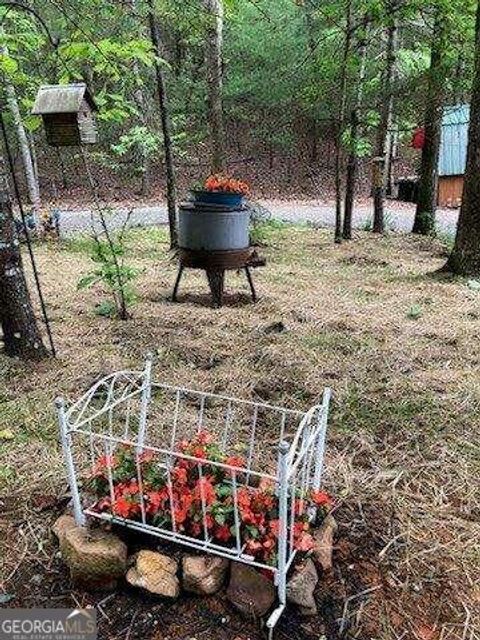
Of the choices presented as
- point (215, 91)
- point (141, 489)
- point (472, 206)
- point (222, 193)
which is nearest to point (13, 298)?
point (141, 489)

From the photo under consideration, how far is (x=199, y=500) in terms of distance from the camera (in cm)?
213

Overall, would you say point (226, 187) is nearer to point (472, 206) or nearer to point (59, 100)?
point (59, 100)

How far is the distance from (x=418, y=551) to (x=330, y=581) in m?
0.43

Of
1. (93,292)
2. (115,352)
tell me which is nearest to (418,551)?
(115,352)

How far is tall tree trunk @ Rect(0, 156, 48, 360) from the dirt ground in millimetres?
137

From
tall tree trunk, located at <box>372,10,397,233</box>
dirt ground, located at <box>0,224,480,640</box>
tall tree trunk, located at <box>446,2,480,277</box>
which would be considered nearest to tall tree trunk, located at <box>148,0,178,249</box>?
dirt ground, located at <box>0,224,480,640</box>

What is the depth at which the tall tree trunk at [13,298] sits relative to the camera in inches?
142

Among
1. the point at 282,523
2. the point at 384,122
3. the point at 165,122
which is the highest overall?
the point at 165,122

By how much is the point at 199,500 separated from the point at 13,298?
232 centimetres

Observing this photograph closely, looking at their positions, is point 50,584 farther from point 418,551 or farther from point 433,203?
point 433,203

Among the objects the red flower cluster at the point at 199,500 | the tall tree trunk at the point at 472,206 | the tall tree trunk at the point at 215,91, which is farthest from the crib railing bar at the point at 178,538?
the tall tree trunk at the point at 215,91

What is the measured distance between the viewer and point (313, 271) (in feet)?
24.2

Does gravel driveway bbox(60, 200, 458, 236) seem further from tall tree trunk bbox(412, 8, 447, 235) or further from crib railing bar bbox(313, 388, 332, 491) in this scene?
crib railing bar bbox(313, 388, 332, 491)

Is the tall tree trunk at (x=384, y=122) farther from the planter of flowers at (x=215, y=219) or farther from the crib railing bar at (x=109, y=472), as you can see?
the crib railing bar at (x=109, y=472)
